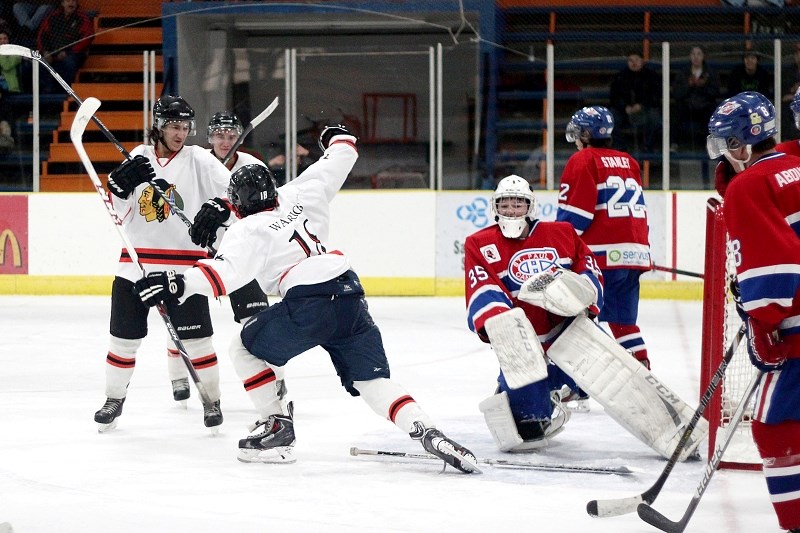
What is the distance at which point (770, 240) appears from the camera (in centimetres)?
241

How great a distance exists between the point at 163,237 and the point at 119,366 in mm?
480

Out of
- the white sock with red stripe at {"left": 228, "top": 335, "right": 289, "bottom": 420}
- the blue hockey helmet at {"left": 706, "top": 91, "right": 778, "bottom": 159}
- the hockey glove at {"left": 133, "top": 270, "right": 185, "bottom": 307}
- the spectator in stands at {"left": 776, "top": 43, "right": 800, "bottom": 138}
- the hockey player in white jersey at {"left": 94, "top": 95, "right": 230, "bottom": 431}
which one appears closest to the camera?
the blue hockey helmet at {"left": 706, "top": 91, "right": 778, "bottom": 159}

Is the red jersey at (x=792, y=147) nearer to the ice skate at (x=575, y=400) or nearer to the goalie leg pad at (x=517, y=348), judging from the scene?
the goalie leg pad at (x=517, y=348)

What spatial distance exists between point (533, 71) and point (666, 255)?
1705 millimetres

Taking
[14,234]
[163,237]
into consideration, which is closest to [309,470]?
[163,237]

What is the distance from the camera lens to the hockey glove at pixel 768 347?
2.47 m

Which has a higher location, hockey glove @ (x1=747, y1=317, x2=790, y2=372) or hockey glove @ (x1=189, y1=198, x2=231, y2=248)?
hockey glove @ (x1=189, y1=198, x2=231, y2=248)

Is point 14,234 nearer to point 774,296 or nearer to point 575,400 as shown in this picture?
point 575,400

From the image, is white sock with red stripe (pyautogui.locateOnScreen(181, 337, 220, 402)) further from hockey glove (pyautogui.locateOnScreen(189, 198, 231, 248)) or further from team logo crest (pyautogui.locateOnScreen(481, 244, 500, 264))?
team logo crest (pyautogui.locateOnScreen(481, 244, 500, 264))

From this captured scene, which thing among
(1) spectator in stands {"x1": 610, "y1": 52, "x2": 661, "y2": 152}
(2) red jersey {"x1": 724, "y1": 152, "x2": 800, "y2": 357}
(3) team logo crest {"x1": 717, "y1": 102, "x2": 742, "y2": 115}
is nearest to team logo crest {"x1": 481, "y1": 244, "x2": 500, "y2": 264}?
(3) team logo crest {"x1": 717, "y1": 102, "x2": 742, "y2": 115}

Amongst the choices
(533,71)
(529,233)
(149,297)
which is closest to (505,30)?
(533,71)

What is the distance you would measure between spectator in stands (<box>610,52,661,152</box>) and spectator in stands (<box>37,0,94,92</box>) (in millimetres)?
4452

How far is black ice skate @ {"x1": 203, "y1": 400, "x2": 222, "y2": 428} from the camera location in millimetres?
4074

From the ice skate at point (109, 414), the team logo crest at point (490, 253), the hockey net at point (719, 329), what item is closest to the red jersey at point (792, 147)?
the hockey net at point (719, 329)
